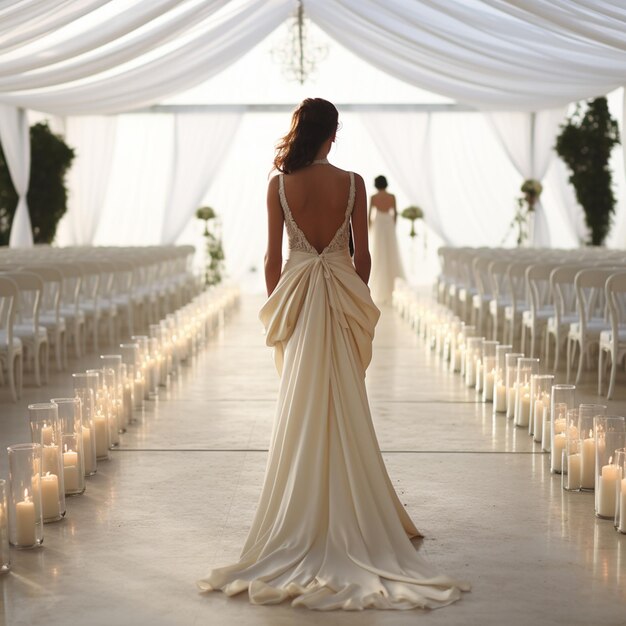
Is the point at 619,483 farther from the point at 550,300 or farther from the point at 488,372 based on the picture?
the point at 550,300

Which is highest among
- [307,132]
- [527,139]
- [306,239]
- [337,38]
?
[337,38]

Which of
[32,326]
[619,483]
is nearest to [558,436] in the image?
[619,483]

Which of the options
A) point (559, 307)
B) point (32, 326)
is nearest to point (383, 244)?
point (559, 307)

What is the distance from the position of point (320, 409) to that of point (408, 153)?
1445 cm

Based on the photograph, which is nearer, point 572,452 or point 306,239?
point 306,239

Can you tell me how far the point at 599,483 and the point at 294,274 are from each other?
1620 millimetres

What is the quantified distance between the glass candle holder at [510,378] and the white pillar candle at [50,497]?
10.3 ft

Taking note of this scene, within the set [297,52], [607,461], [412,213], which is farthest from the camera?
[412,213]

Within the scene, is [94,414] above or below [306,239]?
below

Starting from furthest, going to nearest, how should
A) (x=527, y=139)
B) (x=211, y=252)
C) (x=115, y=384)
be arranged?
(x=527, y=139)
(x=211, y=252)
(x=115, y=384)

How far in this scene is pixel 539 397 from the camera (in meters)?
5.89

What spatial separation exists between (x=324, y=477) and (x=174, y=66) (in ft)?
25.0

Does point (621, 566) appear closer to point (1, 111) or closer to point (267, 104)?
point (1, 111)

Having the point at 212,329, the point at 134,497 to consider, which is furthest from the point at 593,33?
the point at 212,329
